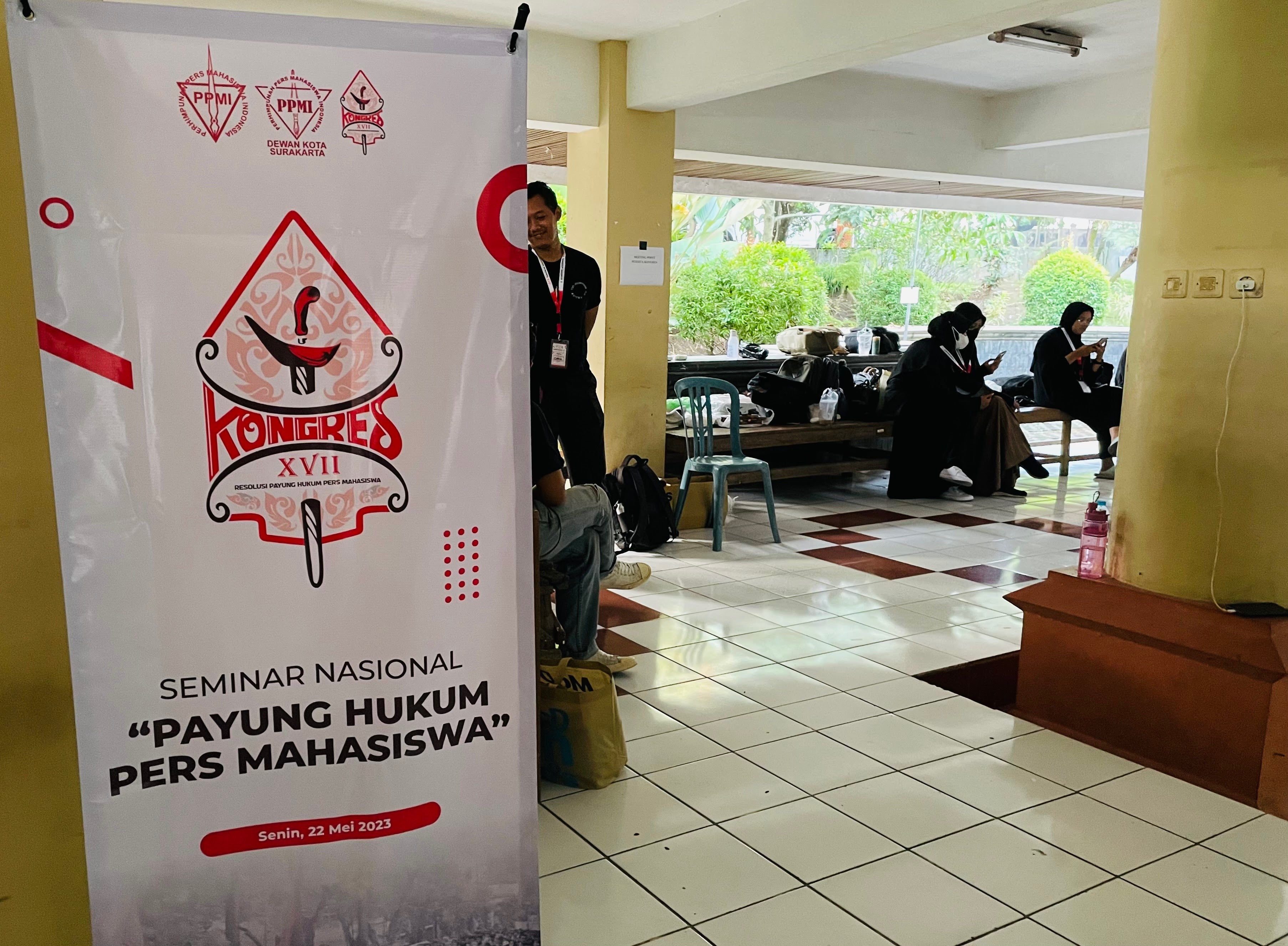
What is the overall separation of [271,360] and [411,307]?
0.77 feet

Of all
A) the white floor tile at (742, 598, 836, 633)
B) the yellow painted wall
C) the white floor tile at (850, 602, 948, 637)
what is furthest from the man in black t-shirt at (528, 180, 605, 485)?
the yellow painted wall

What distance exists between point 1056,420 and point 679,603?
467cm

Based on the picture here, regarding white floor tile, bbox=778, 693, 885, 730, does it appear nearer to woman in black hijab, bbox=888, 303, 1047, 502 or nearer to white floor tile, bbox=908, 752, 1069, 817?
white floor tile, bbox=908, 752, 1069, 817

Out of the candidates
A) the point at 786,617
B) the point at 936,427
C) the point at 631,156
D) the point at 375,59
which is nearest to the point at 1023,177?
the point at 936,427

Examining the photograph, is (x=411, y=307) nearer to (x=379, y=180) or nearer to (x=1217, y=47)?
(x=379, y=180)

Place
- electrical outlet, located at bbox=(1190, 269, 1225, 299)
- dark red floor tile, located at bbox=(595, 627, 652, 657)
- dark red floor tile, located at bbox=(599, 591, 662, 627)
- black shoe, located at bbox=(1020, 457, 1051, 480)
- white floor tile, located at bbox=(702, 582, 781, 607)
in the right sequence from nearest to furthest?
electrical outlet, located at bbox=(1190, 269, 1225, 299) → dark red floor tile, located at bbox=(595, 627, 652, 657) → dark red floor tile, located at bbox=(599, 591, 662, 627) → white floor tile, located at bbox=(702, 582, 781, 607) → black shoe, located at bbox=(1020, 457, 1051, 480)

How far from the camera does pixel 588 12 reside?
5074 mm

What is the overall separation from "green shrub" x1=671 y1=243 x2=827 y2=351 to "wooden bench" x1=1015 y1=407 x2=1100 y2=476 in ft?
20.1

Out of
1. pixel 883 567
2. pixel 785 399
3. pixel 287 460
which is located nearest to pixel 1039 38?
pixel 785 399

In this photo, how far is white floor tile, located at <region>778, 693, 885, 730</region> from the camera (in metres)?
3.24

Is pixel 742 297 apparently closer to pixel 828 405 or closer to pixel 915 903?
pixel 828 405

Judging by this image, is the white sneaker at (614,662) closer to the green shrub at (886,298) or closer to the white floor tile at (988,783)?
the white floor tile at (988,783)

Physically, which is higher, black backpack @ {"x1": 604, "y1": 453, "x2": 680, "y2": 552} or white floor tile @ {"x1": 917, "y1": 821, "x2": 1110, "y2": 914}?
black backpack @ {"x1": 604, "y1": 453, "x2": 680, "y2": 552}

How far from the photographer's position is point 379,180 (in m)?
1.63
